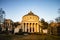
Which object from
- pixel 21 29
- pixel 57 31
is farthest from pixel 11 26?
pixel 57 31

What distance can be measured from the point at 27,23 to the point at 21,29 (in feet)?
11.5

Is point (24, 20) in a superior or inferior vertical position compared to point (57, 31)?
superior

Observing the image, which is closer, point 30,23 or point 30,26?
point 30,23

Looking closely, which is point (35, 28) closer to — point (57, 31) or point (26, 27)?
point (26, 27)

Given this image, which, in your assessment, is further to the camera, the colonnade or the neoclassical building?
the colonnade

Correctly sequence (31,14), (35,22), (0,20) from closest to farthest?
(0,20), (35,22), (31,14)

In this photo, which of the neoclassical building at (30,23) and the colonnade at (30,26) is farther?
the colonnade at (30,26)

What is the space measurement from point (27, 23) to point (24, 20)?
1936mm

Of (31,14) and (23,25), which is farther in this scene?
(31,14)

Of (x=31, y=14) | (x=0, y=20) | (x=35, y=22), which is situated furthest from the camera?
(x=31, y=14)

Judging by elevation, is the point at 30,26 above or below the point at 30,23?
below

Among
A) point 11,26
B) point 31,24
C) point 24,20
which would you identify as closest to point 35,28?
point 31,24

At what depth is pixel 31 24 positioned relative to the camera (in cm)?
4969

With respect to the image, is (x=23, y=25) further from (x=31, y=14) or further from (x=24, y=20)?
(x=31, y=14)
